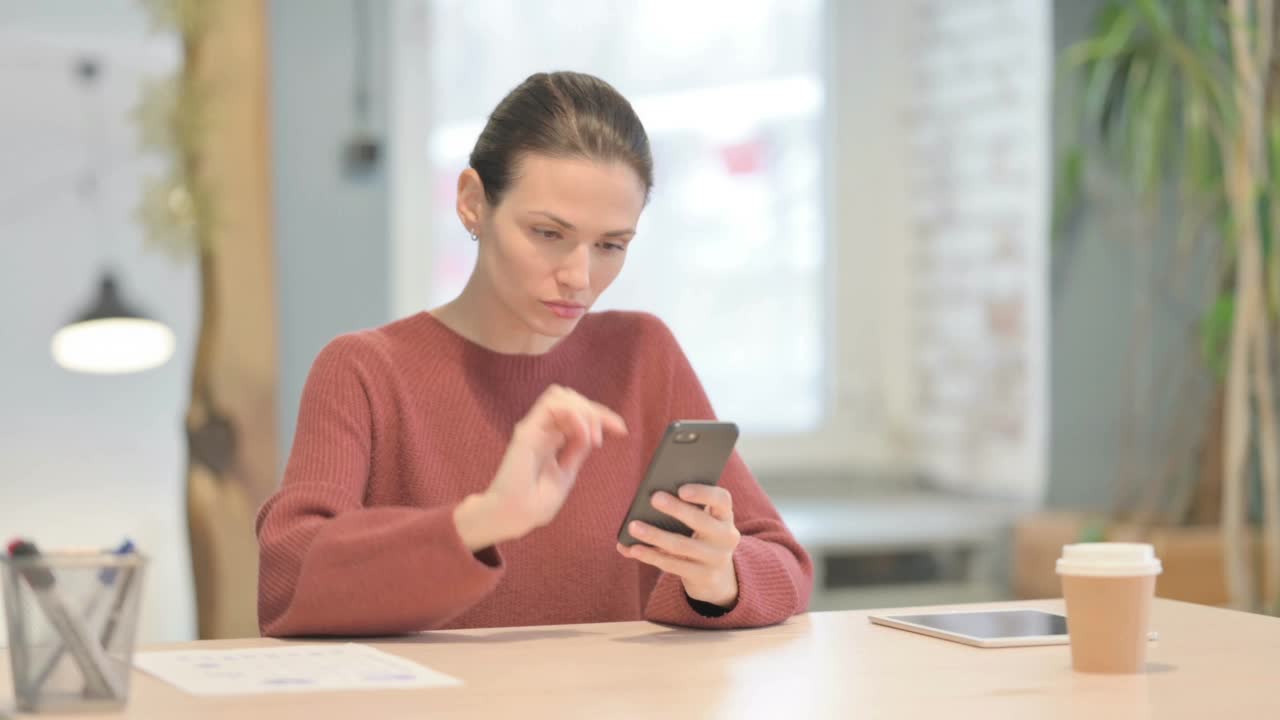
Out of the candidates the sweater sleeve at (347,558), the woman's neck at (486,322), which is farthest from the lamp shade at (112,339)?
the sweater sleeve at (347,558)

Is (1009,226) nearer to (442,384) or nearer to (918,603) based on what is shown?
(918,603)

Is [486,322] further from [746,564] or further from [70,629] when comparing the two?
[70,629]

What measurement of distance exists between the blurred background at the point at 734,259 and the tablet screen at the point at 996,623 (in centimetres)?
166

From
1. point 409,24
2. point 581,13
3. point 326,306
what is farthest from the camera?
point 581,13

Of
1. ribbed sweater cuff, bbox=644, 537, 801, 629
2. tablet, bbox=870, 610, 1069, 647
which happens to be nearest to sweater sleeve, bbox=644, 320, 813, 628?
ribbed sweater cuff, bbox=644, 537, 801, 629

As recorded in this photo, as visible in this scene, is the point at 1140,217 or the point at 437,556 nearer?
the point at 437,556

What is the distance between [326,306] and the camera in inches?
119

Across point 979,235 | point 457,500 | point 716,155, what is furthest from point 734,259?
point 457,500

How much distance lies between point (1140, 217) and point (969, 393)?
0.57 metres

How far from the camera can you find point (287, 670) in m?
1.22

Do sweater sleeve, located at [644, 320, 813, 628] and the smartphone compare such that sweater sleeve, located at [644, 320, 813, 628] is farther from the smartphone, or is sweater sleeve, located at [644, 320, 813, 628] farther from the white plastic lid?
the white plastic lid

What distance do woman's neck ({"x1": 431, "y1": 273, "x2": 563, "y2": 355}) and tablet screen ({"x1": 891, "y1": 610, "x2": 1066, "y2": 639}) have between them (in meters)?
0.53

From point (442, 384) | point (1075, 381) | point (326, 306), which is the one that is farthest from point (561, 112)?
point (1075, 381)

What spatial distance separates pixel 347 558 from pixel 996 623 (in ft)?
2.04
